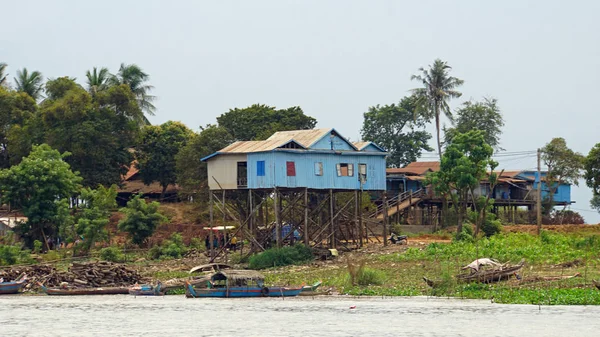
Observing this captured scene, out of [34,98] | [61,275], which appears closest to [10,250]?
[61,275]

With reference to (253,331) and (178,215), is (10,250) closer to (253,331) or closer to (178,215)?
(178,215)

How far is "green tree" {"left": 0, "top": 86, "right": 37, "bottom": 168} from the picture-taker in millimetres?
69312

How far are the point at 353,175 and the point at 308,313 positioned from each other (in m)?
19.7

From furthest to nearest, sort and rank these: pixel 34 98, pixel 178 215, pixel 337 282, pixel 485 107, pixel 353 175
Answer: pixel 485 107
pixel 34 98
pixel 178 215
pixel 353 175
pixel 337 282

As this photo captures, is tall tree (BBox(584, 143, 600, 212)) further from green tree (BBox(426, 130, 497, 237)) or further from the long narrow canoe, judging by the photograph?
the long narrow canoe

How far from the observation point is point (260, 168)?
50562 mm

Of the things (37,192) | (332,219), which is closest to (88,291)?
(37,192)

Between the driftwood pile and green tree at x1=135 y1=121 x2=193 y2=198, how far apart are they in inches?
1030

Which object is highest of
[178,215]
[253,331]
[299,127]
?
[299,127]

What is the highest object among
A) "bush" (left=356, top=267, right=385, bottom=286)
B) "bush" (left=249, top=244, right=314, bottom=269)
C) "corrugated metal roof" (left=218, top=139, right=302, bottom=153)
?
"corrugated metal roof" (left=218, top=139, right=302, bottom=153)

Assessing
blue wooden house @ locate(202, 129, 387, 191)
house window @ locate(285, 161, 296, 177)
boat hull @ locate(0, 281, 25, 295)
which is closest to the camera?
boat hull @ locate(0, 281, 25, 295)

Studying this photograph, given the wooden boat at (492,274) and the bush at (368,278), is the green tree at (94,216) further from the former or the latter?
the wooden boat at (492,274)

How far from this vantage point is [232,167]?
52.3 m

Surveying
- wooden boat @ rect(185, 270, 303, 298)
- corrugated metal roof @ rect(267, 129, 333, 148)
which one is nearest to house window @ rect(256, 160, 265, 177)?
corrugated metal roof @ rect(267, 129, 333, 148)
